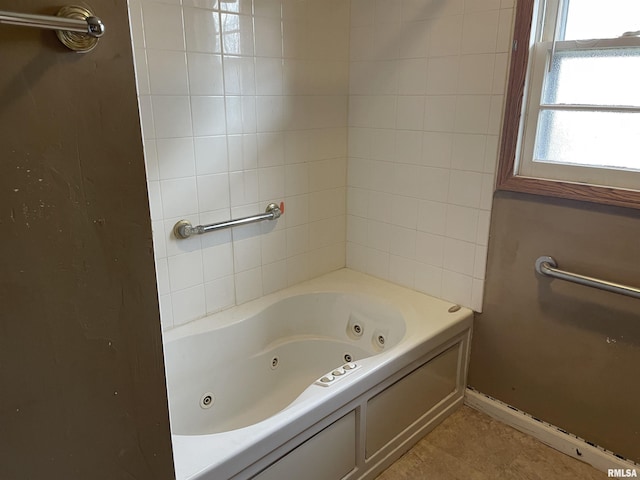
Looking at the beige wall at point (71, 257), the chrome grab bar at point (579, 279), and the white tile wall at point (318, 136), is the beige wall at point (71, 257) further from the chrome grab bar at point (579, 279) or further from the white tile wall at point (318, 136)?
the chrome grab bar at point (579, 279)

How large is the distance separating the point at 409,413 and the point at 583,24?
1592 millimetres

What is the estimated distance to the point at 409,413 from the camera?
6.52 feet

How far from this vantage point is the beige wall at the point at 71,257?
681 millimetres

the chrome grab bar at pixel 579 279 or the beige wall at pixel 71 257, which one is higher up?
the beige wall at pixel 71 257

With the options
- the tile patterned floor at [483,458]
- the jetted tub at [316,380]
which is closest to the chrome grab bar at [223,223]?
the jetted tub at [316,380]

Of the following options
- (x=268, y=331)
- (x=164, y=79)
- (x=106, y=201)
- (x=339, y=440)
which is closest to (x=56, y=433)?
(x=106, y=201)

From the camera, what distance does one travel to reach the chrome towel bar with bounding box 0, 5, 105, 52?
61cm

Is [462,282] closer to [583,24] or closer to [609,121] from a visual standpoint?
[609,121]

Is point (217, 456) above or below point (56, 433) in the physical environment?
below

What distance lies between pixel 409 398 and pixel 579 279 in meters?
0.79

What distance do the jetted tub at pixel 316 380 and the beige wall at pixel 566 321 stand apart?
8.1 inches

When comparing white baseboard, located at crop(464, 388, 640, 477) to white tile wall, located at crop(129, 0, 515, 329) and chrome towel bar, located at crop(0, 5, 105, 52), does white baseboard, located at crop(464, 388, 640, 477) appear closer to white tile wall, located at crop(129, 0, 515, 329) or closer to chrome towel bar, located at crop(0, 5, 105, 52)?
white tile wall, located at crop(129, 0, 515, 329)

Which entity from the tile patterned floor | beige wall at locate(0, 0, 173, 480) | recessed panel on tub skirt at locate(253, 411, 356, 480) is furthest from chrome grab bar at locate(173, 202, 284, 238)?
the tile patterned floor

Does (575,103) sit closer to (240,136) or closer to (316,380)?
(240,136)
